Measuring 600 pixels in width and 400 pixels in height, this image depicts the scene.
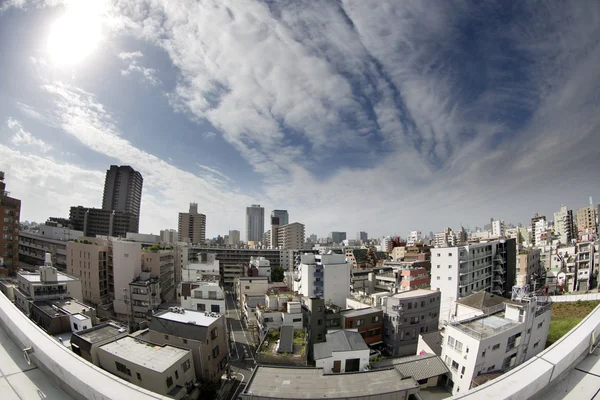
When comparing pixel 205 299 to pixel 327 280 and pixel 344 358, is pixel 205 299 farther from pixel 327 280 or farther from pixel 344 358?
pixel 344 358

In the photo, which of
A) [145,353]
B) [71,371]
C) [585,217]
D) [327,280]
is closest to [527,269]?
[327,280]

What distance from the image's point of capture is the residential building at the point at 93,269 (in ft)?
93.1

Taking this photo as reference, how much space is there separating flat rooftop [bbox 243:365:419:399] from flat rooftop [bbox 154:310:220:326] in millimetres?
6177

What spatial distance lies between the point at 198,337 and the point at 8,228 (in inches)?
1395

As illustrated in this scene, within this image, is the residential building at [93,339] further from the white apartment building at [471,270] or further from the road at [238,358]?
the white apartment building at [471,270]

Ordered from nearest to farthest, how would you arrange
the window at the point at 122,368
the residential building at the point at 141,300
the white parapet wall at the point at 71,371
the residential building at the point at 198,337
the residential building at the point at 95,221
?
1. the white parapet wall at the point at 71,371
2. the window at the point at 122,368
3. the residential building at the point at 198,337
4. the residential building at the point at 141,300
5. the residential building at the point at 95,221

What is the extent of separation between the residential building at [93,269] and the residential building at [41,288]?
22.7 feet

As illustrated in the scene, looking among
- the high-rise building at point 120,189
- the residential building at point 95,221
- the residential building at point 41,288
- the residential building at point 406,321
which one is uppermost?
the high-rise building at point 120,189

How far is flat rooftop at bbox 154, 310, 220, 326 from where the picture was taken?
52.6 ft

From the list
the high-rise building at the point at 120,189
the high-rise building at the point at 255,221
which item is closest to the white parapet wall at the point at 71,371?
the high-rise building at the point at 120,189

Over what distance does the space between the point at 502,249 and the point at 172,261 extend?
44.6 m

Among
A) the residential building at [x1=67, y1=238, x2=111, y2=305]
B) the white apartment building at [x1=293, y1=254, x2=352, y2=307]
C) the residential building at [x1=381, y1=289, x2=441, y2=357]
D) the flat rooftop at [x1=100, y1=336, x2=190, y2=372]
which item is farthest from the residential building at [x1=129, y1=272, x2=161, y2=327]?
the residential building at [x1=381, y1=289, x2=441, y2=357]

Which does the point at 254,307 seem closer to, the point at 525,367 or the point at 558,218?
the point at 525,367

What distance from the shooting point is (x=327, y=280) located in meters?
29.5
